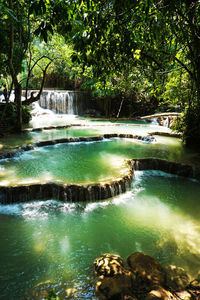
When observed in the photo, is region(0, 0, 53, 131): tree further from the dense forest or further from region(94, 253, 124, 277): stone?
region(94, 253, 124, 277): stone

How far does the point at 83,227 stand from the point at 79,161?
127 inches

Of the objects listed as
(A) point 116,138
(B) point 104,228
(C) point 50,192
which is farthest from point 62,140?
(B) point 104,228

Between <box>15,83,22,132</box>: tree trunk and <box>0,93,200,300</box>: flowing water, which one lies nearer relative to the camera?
<box>0,93,200,300</box>: flowing water

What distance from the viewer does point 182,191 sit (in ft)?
18.7

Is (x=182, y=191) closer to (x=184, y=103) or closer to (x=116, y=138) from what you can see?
(x=184, y=103)

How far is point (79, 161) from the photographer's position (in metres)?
7.11

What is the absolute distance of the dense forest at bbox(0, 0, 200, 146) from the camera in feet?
7.72

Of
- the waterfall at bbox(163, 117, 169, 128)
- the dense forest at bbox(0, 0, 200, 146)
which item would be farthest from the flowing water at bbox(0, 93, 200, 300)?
the waterfall at bbox(163, 117, 169, 128)

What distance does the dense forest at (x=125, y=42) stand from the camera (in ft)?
7.72

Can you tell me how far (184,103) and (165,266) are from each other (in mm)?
7236

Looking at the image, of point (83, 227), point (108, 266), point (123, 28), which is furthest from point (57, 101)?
point (108, 266)

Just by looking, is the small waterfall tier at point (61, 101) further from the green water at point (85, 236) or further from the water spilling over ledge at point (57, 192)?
the green water at point (85, 236)

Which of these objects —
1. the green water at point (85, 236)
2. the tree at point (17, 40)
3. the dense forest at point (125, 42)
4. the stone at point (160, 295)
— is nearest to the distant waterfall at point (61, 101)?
the tree at point (17, 40)

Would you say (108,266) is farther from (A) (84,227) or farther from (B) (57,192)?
(B) (57,192)
